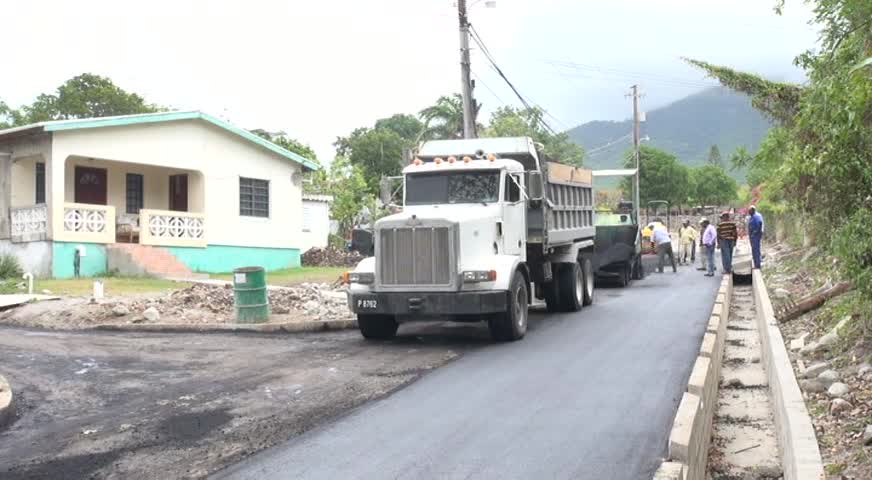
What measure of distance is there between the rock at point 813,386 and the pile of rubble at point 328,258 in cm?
2464

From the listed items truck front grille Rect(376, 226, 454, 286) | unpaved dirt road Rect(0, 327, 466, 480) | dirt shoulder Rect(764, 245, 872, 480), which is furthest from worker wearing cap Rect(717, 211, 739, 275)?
truck front grille Rect(376, 226, 454, 286)

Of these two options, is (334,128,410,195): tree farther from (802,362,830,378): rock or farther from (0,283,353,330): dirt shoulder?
(802,362,830,378): rock

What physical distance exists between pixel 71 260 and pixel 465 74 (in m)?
11.6

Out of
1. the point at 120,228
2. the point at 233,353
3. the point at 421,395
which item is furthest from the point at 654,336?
the point at 120,228

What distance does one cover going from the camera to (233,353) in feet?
37.4

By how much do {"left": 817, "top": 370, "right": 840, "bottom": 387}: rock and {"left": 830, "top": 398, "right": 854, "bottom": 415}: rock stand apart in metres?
0.77

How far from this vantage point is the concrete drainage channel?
16.8ft

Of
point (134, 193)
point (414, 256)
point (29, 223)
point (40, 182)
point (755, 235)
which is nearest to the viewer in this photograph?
point (414, 256)

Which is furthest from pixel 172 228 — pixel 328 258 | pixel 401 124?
pixel 401 124

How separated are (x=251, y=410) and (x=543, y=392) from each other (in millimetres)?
2839

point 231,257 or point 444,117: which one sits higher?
point 444,117

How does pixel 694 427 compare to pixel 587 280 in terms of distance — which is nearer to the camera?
pixel 694 427

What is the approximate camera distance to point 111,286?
20.0 m

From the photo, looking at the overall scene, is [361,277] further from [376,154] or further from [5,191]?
[376,154]
